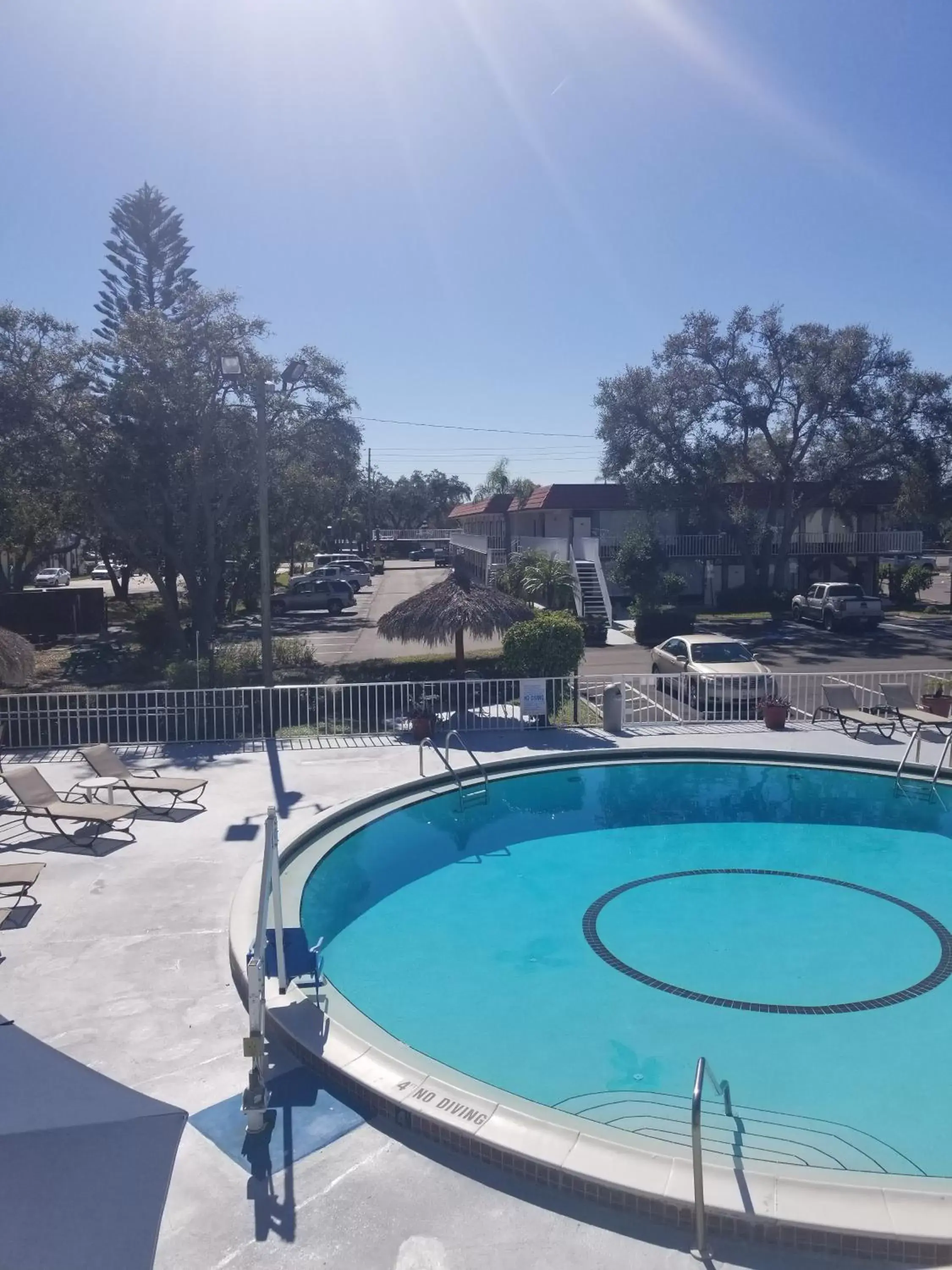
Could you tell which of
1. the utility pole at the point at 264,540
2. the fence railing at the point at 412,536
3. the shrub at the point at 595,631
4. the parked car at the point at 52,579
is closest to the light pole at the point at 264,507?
the utility pole at the point at 264,540

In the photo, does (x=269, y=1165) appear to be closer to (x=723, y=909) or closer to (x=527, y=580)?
(x=723, y=909)

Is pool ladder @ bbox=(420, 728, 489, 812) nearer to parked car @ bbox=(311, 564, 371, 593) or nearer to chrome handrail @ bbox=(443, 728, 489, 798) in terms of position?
chrome handrail @ bbox=(443, 728, 489, 798)

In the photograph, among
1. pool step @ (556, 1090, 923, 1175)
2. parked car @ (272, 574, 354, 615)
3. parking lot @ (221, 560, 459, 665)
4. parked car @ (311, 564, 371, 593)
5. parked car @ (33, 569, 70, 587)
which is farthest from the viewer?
parked car @ (33, 569, 70, 587)

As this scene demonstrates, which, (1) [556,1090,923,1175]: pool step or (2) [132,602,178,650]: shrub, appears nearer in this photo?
(1) [556,1090,923,1175]: pool step

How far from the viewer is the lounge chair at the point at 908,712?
16578 millimetres

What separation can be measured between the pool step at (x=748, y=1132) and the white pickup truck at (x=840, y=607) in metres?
30.1

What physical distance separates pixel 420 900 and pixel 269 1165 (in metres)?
5.78

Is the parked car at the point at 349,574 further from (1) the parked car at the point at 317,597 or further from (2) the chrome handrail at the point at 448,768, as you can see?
(2) the chrome handrail at the point at 448,768

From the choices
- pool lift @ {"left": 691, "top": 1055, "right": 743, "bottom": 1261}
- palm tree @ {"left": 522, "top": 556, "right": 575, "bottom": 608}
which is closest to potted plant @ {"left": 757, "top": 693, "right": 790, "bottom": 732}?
palm tree @ {"left": 522, "top": 556, "right": 575, "bottom": 608}

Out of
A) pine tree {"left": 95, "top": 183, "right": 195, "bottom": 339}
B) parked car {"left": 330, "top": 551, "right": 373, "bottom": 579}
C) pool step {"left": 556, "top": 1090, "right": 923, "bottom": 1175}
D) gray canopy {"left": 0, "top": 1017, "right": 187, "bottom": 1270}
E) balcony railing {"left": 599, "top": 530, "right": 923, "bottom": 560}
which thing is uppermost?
pine tree {"left": 95, "top": 183, "right": 195, "bottom": 339}

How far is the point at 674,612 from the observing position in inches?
1308

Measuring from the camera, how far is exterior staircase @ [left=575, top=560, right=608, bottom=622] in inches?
1319

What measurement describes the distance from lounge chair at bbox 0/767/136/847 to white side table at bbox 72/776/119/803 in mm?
287

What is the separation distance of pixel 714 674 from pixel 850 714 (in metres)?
2.46
